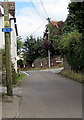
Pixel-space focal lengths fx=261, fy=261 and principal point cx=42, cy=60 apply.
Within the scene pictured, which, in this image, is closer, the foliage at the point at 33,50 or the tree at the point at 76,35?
the tree at the point at 76,35

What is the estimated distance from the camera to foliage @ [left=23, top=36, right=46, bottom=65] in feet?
184

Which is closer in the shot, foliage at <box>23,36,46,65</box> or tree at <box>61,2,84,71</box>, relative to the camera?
tree at <box>61,2,84,71</box>

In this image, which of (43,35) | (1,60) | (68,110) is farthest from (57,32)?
(68,110)

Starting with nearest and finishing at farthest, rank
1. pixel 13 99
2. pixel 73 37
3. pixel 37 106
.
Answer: pixel 37 106 < pixel 13 99 < pixel 73 37

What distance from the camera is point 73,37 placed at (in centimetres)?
2489

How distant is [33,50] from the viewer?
5612cm

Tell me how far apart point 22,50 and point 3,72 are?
4177 cm

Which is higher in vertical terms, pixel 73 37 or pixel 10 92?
pixel 73 37

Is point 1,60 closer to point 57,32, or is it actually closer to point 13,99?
point 13,99

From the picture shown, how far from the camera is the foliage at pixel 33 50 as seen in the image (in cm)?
5606

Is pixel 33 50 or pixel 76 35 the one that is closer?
pixel 76 35

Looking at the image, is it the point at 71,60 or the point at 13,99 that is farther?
the point at 71,60

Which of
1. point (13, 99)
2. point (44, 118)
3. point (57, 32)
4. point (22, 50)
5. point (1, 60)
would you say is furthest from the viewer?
point (22, 50)

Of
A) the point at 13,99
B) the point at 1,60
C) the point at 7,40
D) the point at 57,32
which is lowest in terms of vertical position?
the point at 13,99
